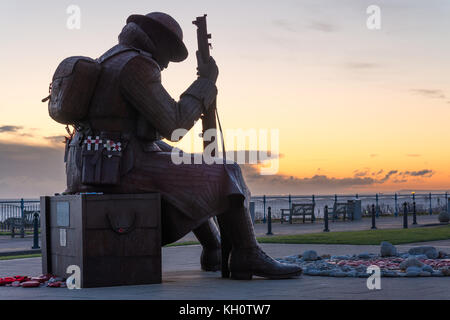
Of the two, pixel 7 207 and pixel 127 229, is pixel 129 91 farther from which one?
pixel 7 207

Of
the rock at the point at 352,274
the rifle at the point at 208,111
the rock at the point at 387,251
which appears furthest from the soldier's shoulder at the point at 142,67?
the rock at the point at 387,251

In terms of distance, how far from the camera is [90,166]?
7.19m

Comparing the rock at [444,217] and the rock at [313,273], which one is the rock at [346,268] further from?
the rock at [444,217]

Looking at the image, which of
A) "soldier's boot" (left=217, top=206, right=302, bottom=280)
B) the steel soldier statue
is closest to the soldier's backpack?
the steel soldier statue

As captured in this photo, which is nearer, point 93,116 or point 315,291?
Answer: point 315,291

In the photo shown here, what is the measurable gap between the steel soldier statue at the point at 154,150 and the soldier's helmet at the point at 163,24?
1 cm

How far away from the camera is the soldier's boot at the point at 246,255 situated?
7.56 metres

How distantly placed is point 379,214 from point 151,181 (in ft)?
102

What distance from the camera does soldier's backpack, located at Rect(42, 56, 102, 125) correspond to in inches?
278

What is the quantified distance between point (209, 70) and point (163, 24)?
0.65m

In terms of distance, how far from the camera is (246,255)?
761 cm

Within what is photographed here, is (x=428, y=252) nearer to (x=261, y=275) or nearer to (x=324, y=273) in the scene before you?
(x=324, y=273)

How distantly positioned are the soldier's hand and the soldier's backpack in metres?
1.05

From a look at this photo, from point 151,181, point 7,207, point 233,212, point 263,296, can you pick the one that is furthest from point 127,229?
point 7,207
